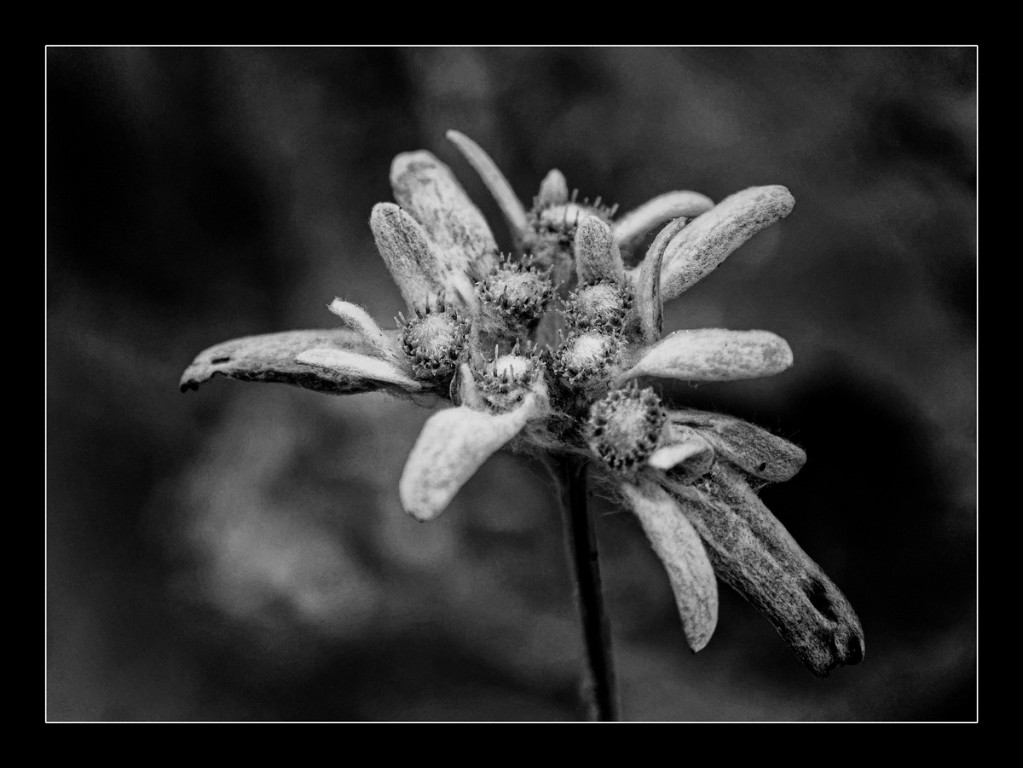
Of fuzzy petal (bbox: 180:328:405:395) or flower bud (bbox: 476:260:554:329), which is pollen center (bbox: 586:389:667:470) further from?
fuzzy petal (bbox: 180:328:405:395)

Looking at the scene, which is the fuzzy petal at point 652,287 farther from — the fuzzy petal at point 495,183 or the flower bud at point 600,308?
the fuzzy petal at point 495,183

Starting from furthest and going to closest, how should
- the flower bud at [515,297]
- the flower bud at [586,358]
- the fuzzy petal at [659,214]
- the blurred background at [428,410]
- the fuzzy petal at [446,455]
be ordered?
the blurred background at [428,410] < the fuzzy petal at [659,214] < the flower bud at [515,297] < the flower bud at [586,358] < the fuzzy petal at [446,455]

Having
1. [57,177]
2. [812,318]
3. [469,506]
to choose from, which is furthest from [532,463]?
[57,177]

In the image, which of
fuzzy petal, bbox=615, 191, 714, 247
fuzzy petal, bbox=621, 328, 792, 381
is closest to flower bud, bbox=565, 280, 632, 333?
fuzzy petal, bbox=621, 328, 792, 381

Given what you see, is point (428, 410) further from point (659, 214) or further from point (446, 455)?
point (446, 455)

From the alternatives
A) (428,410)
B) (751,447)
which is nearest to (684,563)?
(751,447)

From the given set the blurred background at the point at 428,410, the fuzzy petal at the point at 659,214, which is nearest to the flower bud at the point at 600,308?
the fuzzy petal at the point at 659,214
